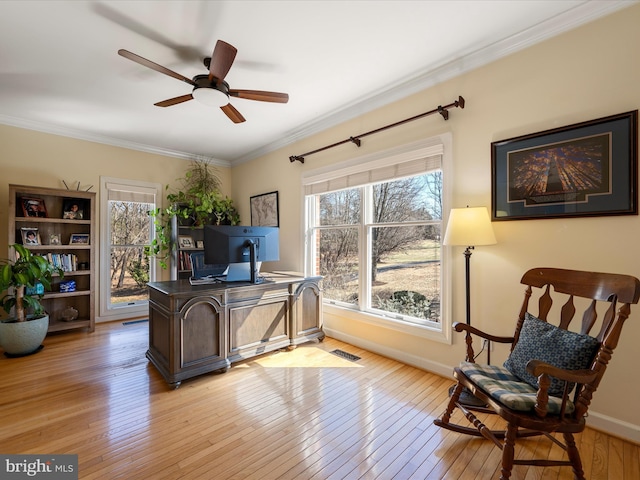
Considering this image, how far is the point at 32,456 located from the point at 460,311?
2.98 metres

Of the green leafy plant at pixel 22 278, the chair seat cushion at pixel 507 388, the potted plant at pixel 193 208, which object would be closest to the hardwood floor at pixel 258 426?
the chair seat cushion at pixel 507 388

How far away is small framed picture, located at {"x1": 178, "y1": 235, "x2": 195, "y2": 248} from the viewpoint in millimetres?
4641

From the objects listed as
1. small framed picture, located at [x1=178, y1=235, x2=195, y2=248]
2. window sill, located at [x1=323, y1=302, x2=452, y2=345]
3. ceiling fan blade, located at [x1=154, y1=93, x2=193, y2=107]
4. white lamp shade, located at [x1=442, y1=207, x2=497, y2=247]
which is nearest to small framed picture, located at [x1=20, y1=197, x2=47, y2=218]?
small framed picture, located at [x1=178, y1=235, x2=195, y2=248]

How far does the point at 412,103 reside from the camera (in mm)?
2807

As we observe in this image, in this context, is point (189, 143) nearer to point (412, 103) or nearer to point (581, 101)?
point (412, 103)

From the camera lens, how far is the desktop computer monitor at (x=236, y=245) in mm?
2775

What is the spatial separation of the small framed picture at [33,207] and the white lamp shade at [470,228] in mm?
4614

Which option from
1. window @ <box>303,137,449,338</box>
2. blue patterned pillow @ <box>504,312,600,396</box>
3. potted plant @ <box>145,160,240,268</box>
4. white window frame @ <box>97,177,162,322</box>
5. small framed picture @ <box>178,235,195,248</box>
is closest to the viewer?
blue patterned pillow @ <box>504,312,600,396</box>

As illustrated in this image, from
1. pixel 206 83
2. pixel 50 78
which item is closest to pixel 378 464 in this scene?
pixel 206 83

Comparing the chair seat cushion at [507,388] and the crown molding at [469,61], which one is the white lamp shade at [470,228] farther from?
the crown molding at [469,61]

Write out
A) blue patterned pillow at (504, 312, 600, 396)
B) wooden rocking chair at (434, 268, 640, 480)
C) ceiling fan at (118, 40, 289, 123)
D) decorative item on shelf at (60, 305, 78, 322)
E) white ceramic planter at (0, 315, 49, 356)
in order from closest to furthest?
wooden rocking chair at (434, 268, 640, 480) < blue patterned pillow at (504, 312, 600, 396) < ceiling fan at (118, 40, 289, 123) < white ceramic planter at (0, 315, 49, 356) < decorative item on shelf at (60, 305, 78, 322)

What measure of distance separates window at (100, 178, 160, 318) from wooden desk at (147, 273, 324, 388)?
2008mm

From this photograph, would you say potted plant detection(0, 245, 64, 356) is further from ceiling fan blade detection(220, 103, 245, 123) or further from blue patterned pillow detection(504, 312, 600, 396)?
blue patterned pillow detection(504, 312, 600, 396)

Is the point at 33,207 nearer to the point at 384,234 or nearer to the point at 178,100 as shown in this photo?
the point at 178,100
